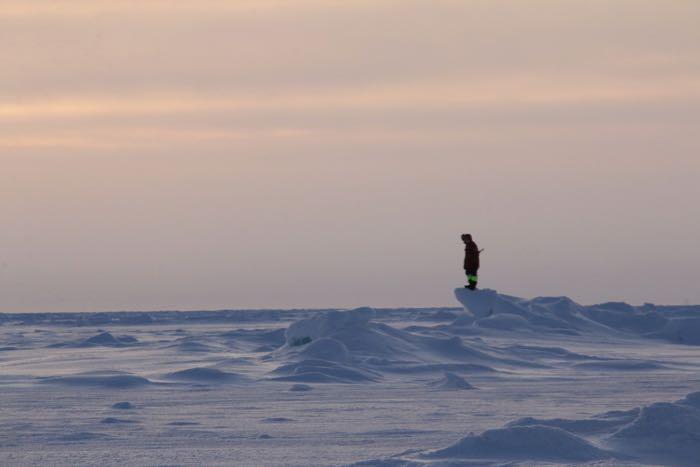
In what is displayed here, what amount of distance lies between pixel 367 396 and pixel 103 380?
378 centimetres

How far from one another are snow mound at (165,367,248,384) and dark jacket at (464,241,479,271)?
9369 millimetres

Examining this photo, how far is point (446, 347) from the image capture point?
1742 centimetres

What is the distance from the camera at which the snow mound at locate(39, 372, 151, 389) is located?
537 inches

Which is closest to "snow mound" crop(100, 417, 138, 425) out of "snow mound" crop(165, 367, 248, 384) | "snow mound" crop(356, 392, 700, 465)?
"snow mound" crop(356, 392, 700, 465)

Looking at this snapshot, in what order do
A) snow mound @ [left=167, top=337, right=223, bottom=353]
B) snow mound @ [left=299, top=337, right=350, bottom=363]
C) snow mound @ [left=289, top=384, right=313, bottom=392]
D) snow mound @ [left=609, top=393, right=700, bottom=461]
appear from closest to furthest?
1. snow mound @ [left=609, top=393, right=700, bottom=461]
2. snow mound @ [left=289, top=384, right=313, bottom=392]
3. snow mound @ [left=299, top=337, right=350, bottom=363]
4. snow mound @ [left=167, top=337, right=223, bottom=353]

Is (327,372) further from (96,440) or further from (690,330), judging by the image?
(690,330)

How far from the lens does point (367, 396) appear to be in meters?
12.4

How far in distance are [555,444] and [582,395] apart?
186 inches

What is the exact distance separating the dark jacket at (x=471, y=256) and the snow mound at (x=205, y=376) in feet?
30.7

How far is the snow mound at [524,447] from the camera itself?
770 centimetres

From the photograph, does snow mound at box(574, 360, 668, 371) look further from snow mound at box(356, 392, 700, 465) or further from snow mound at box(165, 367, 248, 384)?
snow mound at box(356, 392, 700, 465)

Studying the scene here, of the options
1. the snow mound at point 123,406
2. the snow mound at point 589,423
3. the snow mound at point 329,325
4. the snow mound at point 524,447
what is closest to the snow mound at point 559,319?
the snow mound at point 329,325

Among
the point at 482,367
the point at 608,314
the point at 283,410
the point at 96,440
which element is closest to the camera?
the point at 96,440

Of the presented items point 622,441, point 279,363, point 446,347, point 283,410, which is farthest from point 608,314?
point 622,441
